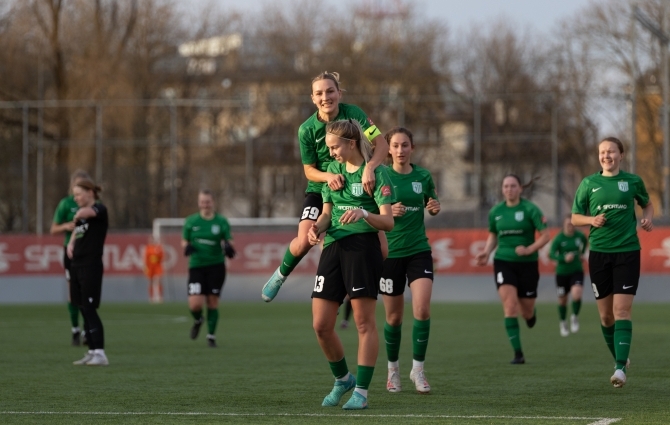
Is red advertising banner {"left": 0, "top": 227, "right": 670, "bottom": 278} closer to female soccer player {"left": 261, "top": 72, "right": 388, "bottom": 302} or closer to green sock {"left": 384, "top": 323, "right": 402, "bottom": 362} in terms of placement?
green sock {"left": 384, "top": 323, "right": 402, "bottom": 362}

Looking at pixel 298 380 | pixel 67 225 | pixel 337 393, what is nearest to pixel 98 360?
pixel 67 225

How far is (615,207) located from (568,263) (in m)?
9.48

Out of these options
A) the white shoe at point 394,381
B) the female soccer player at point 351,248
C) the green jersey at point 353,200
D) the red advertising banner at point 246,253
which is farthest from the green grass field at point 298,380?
the red advertising banner at point 246,253

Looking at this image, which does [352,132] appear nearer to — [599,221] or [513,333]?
[599,221]

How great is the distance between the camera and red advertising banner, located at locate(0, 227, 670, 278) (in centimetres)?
3106

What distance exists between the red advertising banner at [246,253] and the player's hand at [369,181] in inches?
915

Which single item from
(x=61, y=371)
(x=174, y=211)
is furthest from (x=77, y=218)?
(x=174, y=211)

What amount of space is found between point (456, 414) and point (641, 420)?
124 centimetres

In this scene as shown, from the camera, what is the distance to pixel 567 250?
1991cm

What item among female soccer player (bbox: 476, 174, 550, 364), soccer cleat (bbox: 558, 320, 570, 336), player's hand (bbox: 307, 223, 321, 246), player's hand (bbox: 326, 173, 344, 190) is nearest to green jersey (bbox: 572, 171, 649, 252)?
female soccer player (bbox: 476, 174, 550, 364)

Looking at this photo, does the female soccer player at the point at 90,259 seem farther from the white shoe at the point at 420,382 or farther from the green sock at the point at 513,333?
the green sock at the point at 513,333

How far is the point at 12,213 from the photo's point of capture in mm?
35781

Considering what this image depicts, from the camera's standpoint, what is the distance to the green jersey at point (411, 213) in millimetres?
10406

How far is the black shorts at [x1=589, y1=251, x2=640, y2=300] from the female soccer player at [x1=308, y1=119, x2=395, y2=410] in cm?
280
